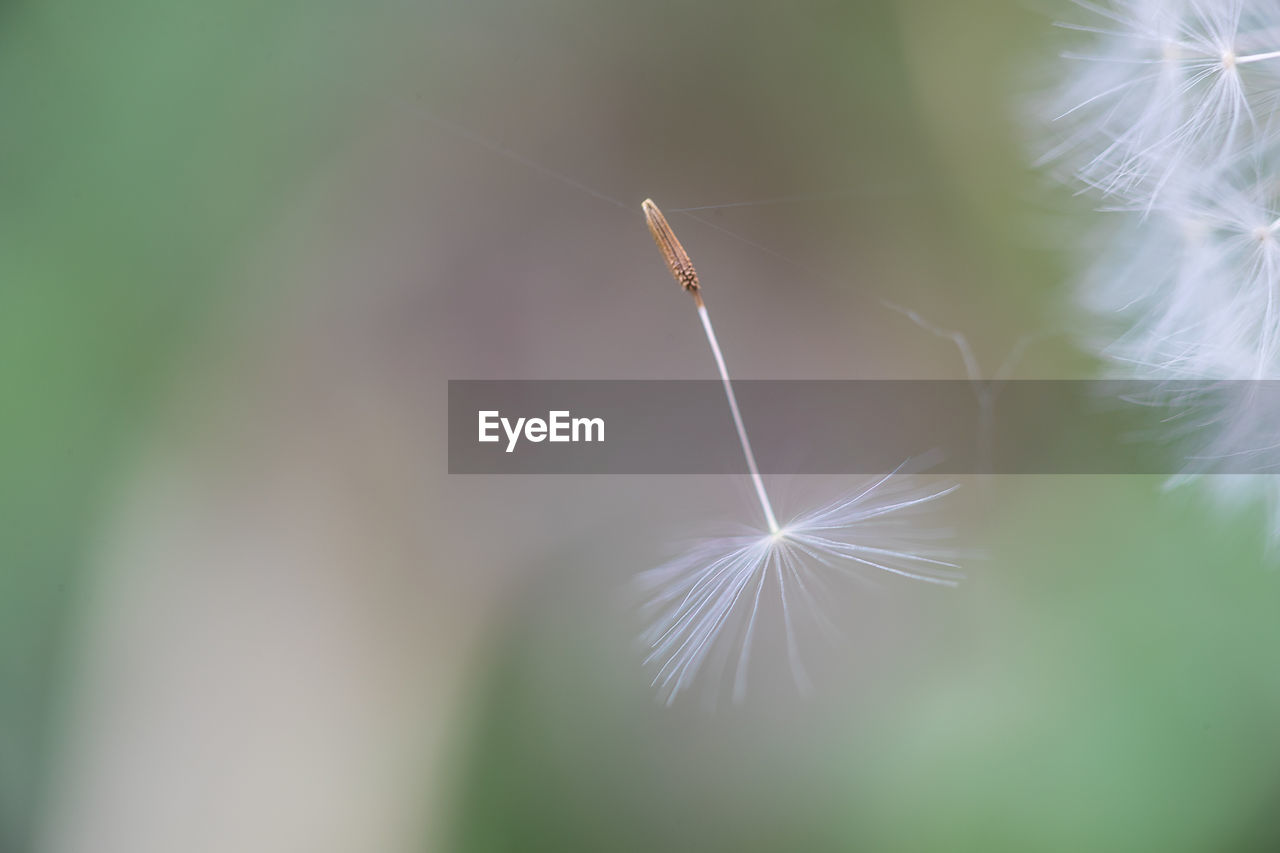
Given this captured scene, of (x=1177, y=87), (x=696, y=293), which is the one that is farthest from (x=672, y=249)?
(x=1177, y=87)

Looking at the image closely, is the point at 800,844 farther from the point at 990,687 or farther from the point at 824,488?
the point at 824,488

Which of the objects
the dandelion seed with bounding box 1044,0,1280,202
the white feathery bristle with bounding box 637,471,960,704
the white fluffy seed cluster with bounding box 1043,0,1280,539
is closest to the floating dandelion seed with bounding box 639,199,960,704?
the white feathery bristle with bounding box 637,471,960,704

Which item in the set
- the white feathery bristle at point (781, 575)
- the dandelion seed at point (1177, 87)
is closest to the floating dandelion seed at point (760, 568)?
the white feathery bristle at point (781, 575)

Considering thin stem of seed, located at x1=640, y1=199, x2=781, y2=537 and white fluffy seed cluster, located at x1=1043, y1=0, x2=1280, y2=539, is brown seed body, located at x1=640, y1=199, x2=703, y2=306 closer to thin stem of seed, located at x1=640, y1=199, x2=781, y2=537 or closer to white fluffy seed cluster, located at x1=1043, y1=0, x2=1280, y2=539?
thin stem of seed, located at x1=640, y1=199, x2=781, y2=537

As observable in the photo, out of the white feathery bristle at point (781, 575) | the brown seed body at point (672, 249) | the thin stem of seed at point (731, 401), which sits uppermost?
the brown seed body at point (672, 249)

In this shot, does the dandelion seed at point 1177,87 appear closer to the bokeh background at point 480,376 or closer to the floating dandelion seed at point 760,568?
the bokeh background at point 480,376
